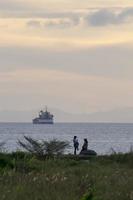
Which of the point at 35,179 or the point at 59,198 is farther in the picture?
the point at 35,179

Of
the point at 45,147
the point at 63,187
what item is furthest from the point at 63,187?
the point at 45,147

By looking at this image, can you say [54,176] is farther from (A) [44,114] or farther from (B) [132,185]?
(A) [44,114]

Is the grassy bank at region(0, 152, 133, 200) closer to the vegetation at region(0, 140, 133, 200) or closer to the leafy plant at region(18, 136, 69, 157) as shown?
the vegetation at region(0, 140, 133, 200)

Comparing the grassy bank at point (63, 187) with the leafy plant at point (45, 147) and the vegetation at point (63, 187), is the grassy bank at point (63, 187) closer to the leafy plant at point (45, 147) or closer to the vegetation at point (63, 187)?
the vegetation at point (63, 187)

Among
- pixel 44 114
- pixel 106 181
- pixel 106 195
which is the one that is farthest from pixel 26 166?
pixel 44 114

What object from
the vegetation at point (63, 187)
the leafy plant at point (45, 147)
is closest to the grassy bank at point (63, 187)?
the vegetation at point (63, 187)

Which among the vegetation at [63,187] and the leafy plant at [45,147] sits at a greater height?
the leafy plant at [45,147]

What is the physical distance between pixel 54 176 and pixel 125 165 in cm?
1236

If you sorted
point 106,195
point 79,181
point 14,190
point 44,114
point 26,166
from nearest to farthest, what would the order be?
point 14,190
point 106,195
point 79,181
point 26,166
point 44,114

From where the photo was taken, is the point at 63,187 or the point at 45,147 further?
the point at 45,147

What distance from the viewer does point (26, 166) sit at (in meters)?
23.3

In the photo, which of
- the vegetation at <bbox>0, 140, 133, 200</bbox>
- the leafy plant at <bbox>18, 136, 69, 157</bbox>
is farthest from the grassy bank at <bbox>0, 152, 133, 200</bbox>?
the leafy plant at <bbox>18, 136, 69, 157</bbox>

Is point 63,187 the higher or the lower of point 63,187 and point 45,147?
the lower

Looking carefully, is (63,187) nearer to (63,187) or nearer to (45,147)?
(63,187)
